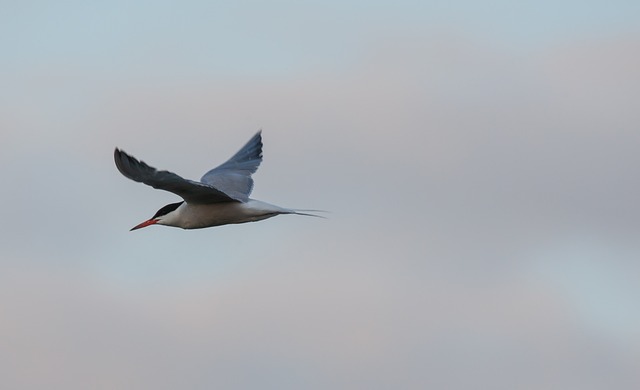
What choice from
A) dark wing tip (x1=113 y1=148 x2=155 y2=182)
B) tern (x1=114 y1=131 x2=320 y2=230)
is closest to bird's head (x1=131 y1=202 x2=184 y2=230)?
tern (x1=114 y1=131 x2=320 y2=230)

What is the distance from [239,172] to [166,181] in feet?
16.4

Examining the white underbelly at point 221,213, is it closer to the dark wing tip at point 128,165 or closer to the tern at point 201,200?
the tern at point 201,200

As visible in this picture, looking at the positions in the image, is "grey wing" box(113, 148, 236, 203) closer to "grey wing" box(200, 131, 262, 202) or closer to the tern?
the tern

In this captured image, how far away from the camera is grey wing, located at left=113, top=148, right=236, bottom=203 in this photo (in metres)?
19.0

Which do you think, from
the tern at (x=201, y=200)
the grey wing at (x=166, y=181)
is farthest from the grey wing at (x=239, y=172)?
the grey wing at (x=166, y=181)

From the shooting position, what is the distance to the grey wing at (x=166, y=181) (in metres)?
19.0

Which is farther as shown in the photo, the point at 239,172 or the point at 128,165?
the point at 239,172

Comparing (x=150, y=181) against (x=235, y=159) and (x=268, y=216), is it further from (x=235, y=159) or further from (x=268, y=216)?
(x=235, y=159)

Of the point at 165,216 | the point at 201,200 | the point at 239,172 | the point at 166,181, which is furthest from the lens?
the point at 239,172

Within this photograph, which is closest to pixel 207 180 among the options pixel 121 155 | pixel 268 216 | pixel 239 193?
pixel 239 193

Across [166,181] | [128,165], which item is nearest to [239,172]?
[166,181]

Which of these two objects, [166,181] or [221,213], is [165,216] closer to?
[221,213]

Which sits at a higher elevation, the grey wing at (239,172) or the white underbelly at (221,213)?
the grey wing at (239,172)

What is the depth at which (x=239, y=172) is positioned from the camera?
2473 centimetres
